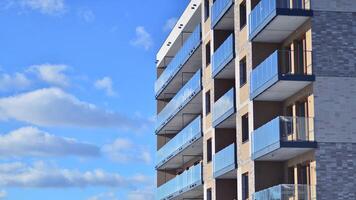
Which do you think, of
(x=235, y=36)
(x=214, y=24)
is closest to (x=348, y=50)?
(x=235, y=36)

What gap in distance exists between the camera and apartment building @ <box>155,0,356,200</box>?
33.3 m

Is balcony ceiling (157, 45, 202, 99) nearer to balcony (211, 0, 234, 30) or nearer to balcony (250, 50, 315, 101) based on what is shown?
balcony (211, 0, 234, 30)

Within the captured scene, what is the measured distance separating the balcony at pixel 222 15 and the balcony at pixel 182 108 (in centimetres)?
477

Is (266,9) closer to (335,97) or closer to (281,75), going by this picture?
(281,75)

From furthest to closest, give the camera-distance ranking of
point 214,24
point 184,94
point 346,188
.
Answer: point 184,94 < point 214,24 < point 346,188

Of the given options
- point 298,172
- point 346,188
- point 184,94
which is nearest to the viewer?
point 346,188

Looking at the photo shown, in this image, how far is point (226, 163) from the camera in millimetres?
42594

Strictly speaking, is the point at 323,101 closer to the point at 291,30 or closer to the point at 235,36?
the point at 291,30

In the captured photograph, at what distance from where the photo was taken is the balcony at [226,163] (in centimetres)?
4146

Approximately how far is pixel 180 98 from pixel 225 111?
527 inches

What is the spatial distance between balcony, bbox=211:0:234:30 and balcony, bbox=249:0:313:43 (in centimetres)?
523

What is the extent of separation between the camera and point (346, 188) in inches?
1307

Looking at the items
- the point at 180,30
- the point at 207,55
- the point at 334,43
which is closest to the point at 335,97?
the point at 334,43

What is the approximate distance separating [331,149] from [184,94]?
22.5m
